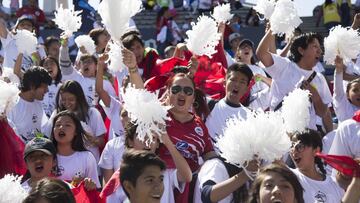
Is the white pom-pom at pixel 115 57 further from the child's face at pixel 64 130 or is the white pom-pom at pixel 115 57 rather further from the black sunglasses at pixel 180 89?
the black sunglasses at pixel 180 89

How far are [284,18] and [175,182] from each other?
2.40m

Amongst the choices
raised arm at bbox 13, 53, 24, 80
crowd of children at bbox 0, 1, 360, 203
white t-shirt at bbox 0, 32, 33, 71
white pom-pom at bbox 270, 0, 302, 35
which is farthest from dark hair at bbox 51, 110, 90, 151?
white t-shirt at bbox 0, 32, 33, 71

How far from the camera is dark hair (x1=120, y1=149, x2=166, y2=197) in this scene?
501cm

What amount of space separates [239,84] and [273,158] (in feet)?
7.12

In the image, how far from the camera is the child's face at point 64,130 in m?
6.77

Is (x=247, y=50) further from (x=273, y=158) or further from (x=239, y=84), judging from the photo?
(x=273, y=158)

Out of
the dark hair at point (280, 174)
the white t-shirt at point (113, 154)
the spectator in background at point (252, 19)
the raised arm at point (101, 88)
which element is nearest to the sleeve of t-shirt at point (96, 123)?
the raised arm at point (101, 88)

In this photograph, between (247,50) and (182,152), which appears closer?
(182,152)

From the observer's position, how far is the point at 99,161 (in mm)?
7523

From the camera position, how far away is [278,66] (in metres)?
7.89

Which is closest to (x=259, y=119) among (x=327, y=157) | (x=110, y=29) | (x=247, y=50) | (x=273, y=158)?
(x=273, y=158)

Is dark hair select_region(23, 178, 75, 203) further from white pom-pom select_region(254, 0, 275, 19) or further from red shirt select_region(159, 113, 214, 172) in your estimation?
white pom-pom select_region(254, 0, 275, 19)

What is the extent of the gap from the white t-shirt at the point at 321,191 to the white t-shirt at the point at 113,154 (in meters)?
1.80

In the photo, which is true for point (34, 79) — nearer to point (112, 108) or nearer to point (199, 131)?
point (112, 108)
